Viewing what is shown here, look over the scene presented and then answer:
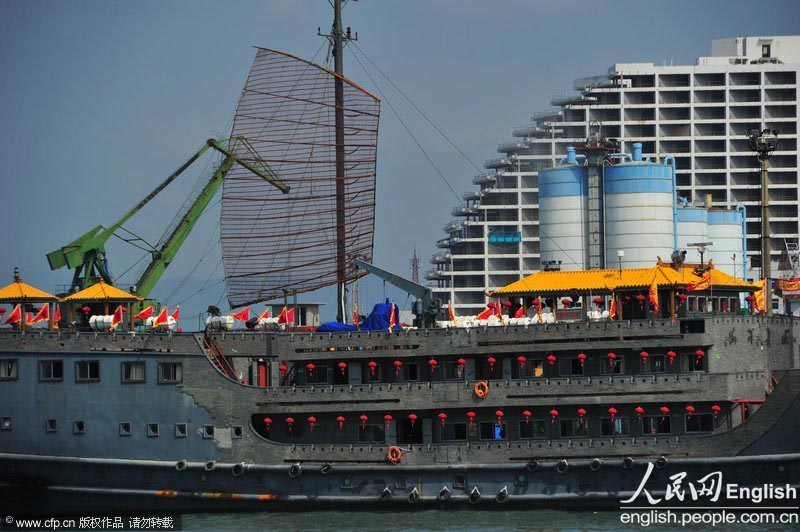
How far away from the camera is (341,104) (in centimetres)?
5041

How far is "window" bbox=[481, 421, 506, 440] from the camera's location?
38.0m

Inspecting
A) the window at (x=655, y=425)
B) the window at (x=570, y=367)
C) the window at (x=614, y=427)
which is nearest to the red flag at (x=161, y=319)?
the window at (x=570, y=367)

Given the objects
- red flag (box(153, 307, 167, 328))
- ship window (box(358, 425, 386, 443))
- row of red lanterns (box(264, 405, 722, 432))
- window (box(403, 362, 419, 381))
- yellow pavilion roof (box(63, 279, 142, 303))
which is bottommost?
ship window (box(358, 425, 386, 443))

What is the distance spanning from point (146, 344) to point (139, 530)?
5.38m

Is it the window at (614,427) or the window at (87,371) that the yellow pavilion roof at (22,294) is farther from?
the window at (614,427)

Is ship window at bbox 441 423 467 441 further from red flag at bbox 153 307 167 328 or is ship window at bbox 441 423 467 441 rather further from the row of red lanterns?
red flag at bbox 153 307 167 328

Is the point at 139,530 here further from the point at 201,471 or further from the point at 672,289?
the point at 672,289

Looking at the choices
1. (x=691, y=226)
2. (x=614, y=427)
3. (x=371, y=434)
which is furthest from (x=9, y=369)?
(x=691, y=226)

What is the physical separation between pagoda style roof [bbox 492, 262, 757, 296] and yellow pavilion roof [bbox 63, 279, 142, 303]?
1061 cm

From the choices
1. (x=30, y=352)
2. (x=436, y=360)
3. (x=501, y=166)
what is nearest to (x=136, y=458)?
(x=30, y=352)

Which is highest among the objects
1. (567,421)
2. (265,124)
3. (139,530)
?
(265,124)

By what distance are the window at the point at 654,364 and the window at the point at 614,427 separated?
1.50m

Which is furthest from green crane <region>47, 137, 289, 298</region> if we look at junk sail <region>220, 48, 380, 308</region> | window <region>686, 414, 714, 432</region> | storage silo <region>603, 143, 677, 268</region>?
storage silo <region>603, 143, 677, 268</region>

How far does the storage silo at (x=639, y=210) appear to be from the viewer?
255 ft
